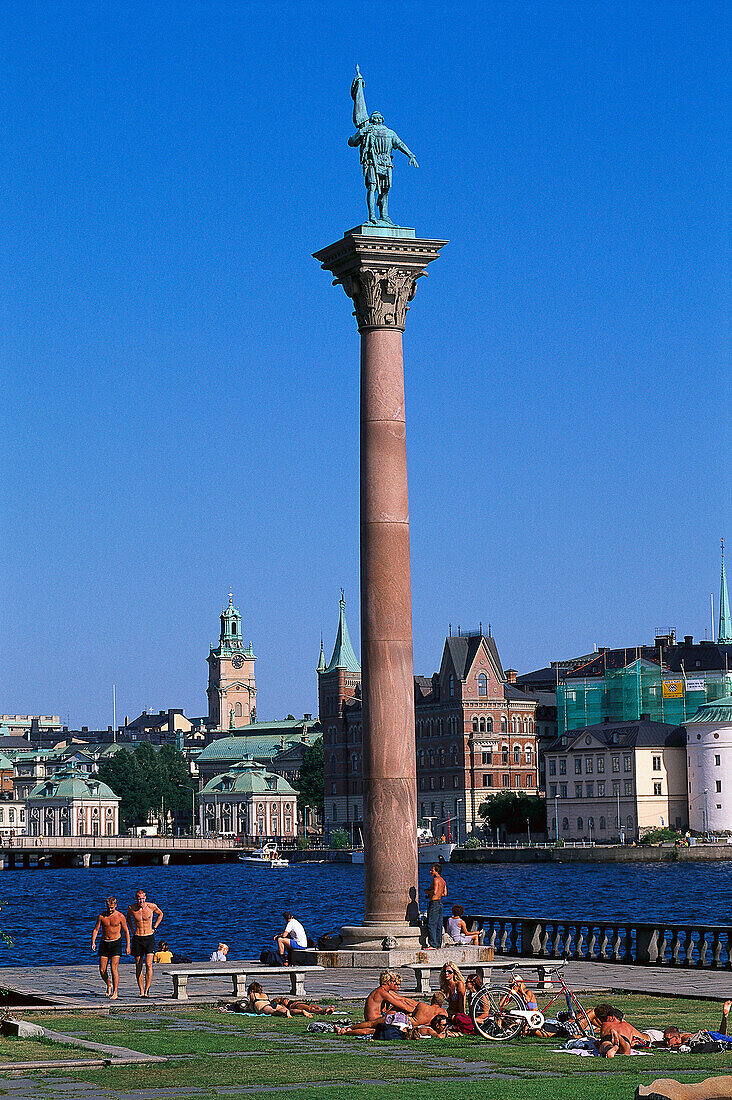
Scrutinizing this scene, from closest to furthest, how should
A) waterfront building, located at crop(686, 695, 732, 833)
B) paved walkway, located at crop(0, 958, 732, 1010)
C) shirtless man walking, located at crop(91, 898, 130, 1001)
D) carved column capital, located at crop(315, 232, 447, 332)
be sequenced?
paved walkway, located at crop(0, 958, 732, 1010)
shirtless man walking, located at crop(91, 898, 130, 1001)
carved column capital, located at crop(315, 232, 447, 332)
waterfront building, located at crop(686, 695, 732, 833)

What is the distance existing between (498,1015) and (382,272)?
14.7 m

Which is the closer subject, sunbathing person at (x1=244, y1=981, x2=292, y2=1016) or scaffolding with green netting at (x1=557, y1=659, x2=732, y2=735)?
sunbathing person at (x1=244, y1=981, x2=292, y2=1016)

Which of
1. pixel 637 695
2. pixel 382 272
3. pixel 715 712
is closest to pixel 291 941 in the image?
pixel 382 272

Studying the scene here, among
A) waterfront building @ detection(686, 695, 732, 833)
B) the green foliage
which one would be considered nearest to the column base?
waterfront building @ detection(686, 695, 732, 833)

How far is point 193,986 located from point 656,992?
766 cm

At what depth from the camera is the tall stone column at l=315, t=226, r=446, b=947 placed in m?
30.8

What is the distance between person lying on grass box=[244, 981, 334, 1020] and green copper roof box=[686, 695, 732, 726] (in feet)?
497

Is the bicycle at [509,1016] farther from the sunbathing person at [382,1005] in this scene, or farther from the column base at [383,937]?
the column base at [383,937]

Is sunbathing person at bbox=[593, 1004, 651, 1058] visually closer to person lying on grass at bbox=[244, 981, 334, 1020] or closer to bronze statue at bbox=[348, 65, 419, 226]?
person lying on grass at bbox=[244, 981, 334, 1020]

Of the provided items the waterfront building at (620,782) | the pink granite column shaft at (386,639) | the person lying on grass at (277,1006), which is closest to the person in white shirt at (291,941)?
the pink granite column shaft at (386,639)

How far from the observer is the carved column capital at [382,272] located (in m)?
31.7

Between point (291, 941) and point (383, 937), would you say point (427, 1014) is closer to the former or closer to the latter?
point (383, 937)

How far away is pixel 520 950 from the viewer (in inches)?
1359

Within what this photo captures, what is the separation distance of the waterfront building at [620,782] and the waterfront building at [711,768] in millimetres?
2406
